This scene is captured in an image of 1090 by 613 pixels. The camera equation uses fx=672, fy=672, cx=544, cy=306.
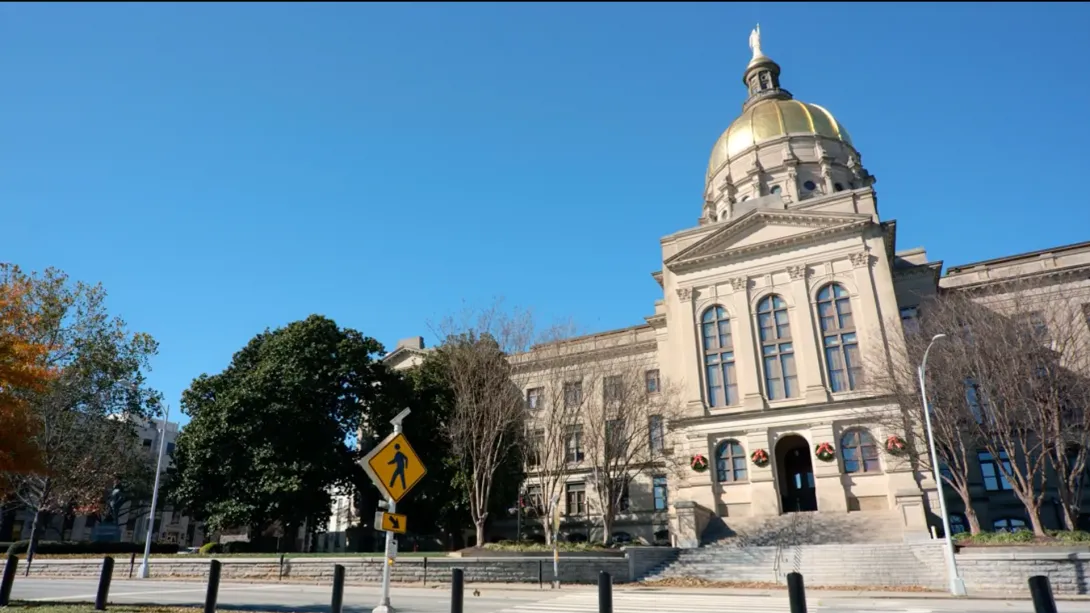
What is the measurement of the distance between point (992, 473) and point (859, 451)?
27.1ft

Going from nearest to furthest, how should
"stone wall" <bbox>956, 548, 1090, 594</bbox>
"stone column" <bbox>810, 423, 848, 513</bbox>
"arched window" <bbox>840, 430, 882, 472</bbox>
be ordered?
"stone wall" <bbox>956, 548, 1090, 594</bbox>, "stone column" <bbox>810, 423, 848, 513</bbox>, "arched window" <bbox>840, 430, 882, 472</bbox>

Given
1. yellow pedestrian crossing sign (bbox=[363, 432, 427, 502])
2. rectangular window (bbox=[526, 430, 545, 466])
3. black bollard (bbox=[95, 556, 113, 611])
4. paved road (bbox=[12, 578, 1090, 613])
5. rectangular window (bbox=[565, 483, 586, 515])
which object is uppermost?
rectangular window (bbox=[526, 430, 545, 466])

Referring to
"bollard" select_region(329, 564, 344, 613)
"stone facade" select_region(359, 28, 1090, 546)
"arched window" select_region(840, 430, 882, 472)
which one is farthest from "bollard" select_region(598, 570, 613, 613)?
"arched window" select_region(840, 430, 882, 472)

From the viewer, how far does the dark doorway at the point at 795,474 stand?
3738 centimetres

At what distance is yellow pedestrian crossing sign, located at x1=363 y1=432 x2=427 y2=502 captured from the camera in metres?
9.82

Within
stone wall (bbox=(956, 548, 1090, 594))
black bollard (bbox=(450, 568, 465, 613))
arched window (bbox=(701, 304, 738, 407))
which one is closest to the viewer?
black bollard (bbox=(450, 568, 465, 613))

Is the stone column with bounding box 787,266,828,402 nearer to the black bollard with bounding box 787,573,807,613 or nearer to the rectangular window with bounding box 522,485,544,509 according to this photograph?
the rectangular window with bounding box 522,485,544,509

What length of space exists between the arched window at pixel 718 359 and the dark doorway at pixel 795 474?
3.82 meters

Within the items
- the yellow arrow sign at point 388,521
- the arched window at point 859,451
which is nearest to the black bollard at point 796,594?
the yellow arrow sign at point 388,521

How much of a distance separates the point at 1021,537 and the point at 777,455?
14.2m

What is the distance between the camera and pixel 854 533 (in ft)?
101

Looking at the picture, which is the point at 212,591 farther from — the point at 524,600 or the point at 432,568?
the point at 432,568

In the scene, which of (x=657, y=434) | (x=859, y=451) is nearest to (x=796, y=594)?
(x=859, y=451)

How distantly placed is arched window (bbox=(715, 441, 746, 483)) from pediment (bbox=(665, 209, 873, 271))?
11.4 meters
